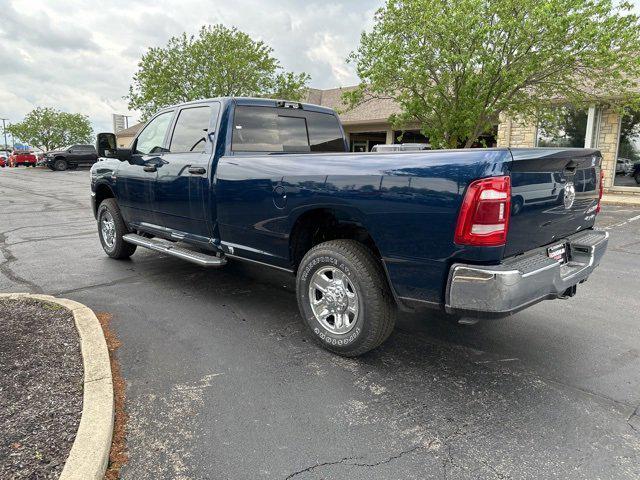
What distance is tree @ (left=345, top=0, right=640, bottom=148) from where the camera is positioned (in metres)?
11.4

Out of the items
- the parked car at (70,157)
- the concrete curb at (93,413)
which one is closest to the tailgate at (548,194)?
the concrete curb at (93,413)

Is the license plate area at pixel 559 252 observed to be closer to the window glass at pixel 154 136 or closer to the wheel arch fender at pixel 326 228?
the wheel arch fender at pixel 326 228

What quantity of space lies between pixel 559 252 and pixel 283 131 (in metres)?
2.94

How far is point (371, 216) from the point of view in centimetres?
316

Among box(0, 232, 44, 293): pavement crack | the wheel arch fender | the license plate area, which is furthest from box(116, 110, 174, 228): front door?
the license plate area

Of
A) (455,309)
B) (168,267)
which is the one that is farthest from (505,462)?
(168,267)

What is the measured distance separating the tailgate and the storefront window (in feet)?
51.3

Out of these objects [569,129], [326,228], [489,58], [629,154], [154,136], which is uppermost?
[489,58]

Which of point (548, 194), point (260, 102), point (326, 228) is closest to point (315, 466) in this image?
point (326, 228)

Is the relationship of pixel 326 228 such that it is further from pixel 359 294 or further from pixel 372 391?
pixel 372 391

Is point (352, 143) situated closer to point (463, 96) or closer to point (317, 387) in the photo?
point (463, 96)

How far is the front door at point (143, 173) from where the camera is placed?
5.38 meters

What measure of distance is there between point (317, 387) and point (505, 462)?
1230 mm

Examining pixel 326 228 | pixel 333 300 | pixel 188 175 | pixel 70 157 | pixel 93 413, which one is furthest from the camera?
pixel 70 157
